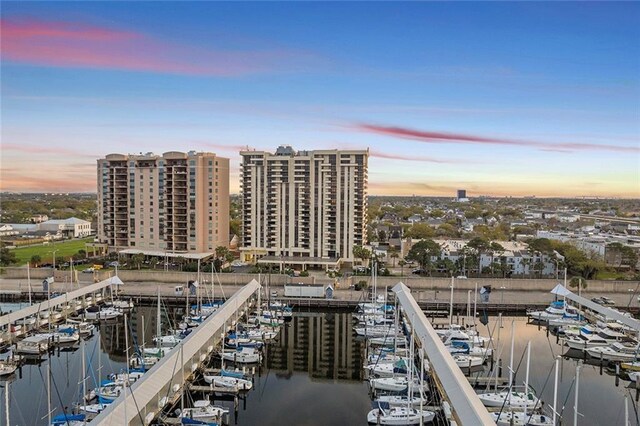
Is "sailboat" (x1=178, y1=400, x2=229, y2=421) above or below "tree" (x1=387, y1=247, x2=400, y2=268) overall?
below

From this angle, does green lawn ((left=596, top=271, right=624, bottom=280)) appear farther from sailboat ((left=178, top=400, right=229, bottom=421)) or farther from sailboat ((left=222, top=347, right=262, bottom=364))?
sailboat ((left=178, top=400, right=229, bottom=421))

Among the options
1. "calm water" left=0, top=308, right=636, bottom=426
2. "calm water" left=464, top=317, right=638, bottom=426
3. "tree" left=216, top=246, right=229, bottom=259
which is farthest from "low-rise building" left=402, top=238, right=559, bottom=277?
"tree" left=216, top=246, right=229, bottom=259

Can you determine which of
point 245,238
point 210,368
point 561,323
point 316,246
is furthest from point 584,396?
point 245,238

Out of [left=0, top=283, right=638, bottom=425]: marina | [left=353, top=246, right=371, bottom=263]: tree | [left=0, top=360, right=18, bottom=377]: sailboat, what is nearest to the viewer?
[left=0, top=283, right=638, bottom=425]: marina

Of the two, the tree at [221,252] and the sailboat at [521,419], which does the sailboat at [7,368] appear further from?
the tree at [221,252]

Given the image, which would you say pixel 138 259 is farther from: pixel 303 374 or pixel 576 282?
pixel 576 282

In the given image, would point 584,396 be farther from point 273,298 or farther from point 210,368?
point 273,298
